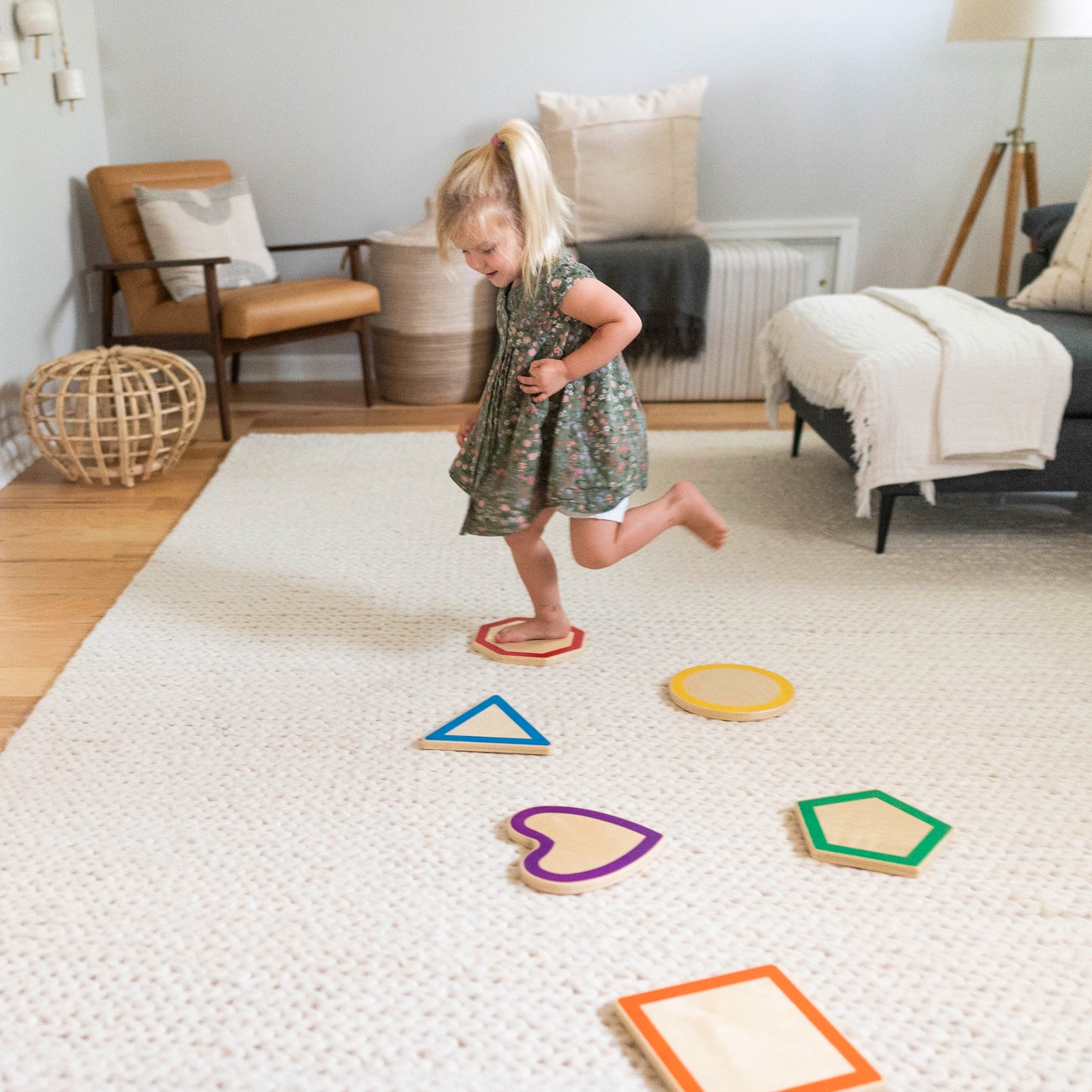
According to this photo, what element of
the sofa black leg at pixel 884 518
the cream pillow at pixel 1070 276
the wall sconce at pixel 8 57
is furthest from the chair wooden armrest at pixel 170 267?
the cream pillow at pixel 1070 276

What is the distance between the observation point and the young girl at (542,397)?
62.0 inches

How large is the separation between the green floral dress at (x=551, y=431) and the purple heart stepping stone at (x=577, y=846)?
0.52 metres

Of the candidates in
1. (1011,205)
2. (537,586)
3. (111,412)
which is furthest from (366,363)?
(1011,205)

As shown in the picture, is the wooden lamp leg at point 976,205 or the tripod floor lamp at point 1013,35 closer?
the tripod floor lamp at point 1013,35

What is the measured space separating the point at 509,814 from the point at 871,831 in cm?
47

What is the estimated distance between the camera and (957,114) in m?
3.75

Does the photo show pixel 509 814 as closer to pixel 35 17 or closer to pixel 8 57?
pixel 8 57

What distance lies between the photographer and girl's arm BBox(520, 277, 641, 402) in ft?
5.30

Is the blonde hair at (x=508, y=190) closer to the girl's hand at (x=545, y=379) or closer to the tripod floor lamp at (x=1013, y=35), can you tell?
the girl's hand at (x=545, y=379)

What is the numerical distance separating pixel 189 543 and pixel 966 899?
1777 mm

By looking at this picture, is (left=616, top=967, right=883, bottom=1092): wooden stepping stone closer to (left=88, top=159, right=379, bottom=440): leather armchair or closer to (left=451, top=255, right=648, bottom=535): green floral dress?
(left=451, top=255, right=648, bottom=535): green floral dress

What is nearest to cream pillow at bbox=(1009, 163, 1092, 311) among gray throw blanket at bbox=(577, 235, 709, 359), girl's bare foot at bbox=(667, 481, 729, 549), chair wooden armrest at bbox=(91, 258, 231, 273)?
gray throw blanket at bbox=(577, 235, 709, 359)

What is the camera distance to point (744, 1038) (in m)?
1.06

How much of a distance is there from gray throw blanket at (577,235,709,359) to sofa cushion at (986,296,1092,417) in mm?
1191
